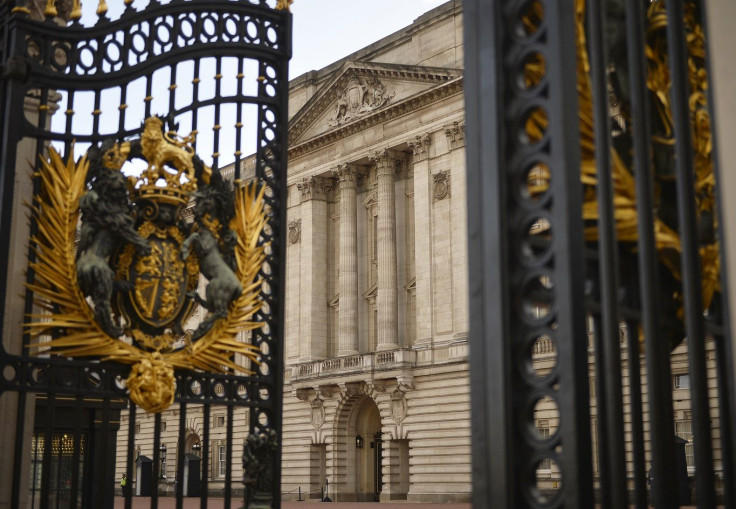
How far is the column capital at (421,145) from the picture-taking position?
47844 millimetres

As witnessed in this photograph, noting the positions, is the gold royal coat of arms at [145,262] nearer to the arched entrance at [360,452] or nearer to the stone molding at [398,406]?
the stone molding at [398,406]

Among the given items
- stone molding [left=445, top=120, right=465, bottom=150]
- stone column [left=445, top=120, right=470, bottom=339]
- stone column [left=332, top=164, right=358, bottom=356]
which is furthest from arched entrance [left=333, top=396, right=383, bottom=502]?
stone molding [left=445, top=120, right=465, bottom=150]

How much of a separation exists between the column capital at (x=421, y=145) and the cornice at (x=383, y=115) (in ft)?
4.52

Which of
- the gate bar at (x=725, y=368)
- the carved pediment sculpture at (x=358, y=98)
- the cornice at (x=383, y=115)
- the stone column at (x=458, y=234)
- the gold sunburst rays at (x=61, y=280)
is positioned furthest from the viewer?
the carved pediment sculpture at (x=358, y=98)

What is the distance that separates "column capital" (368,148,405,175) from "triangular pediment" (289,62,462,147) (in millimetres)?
1841

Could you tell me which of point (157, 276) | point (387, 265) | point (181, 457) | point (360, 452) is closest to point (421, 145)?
point (387, 265)

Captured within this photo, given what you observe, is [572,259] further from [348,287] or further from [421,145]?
[348,287]

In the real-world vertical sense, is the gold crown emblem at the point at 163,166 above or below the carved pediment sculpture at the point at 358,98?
below

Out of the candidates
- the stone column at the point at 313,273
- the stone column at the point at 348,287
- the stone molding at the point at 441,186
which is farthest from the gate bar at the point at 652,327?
the stone column at the point at 313,273

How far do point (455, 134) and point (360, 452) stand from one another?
16408mm

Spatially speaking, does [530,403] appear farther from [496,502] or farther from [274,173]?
[274,173]

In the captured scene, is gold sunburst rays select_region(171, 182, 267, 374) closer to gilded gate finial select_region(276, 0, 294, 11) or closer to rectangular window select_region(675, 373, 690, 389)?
gilded gate finial select_region(276, 0, 294, 11)

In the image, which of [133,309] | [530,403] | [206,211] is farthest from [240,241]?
[530,403]

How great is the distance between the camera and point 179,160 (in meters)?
9.78
